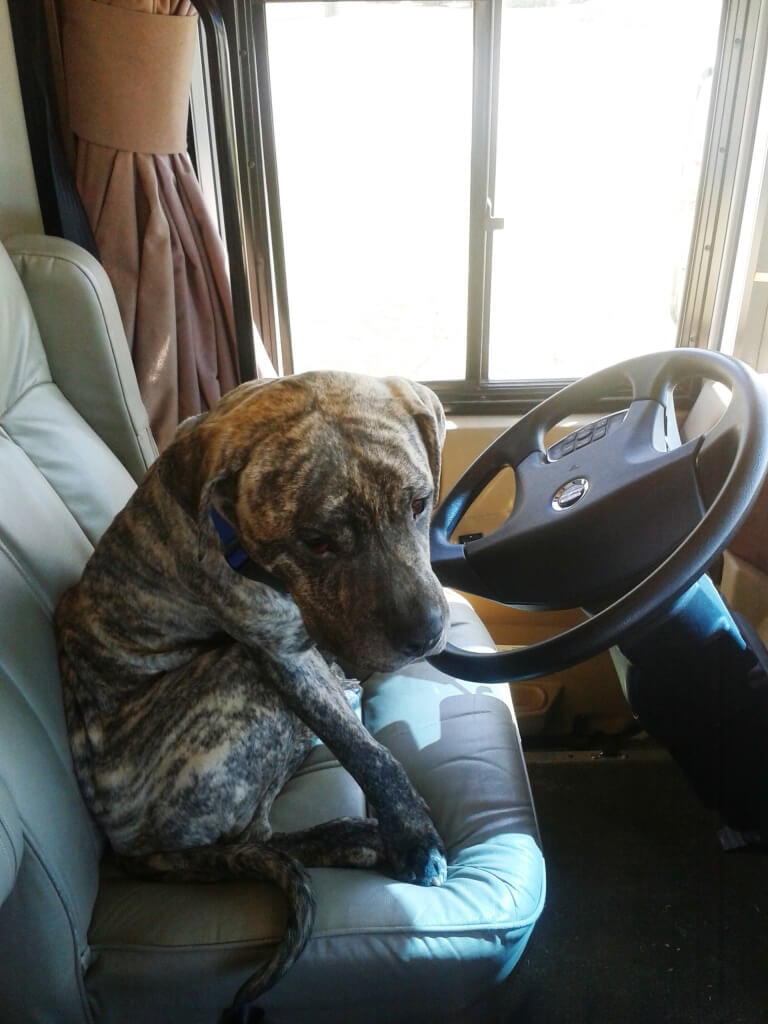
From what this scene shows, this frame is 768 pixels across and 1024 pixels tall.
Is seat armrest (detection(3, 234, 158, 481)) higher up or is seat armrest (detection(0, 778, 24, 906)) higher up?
seat armrest (detection(3, 234, 158, 481))

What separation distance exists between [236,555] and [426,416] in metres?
0.38

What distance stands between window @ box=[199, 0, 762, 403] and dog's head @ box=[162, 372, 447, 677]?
58.5 inches

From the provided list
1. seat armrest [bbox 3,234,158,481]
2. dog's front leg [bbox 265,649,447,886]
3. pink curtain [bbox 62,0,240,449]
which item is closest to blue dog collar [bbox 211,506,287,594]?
dog's front leg [bbox 265,649,447,886]

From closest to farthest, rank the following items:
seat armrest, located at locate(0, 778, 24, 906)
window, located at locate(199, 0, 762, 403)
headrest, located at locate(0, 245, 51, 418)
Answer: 1. seat armrest, located at locate(0, 778, 24, 906)
2. headrest, located at locate(0, 245, 51, 418)
3. window, located at locate(199, 0, 762, 403)

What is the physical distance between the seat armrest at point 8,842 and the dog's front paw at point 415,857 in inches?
22.5

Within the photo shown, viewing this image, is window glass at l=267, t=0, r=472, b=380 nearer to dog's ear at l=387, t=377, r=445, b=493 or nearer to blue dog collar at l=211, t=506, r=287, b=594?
dog's ear at l=387, t=377, r=445, b=493

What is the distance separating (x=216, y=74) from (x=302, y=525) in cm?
119

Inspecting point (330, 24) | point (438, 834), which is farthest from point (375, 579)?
point (330, 24)

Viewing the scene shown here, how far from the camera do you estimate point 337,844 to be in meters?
1.30

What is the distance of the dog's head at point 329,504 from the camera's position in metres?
1.10

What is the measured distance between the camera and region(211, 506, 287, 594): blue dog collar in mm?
1224

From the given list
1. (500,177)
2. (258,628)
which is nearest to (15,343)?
(258,628)

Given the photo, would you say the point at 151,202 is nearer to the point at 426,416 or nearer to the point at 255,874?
the point at 426,416

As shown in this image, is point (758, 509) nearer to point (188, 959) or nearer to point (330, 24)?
point (188, 959)
